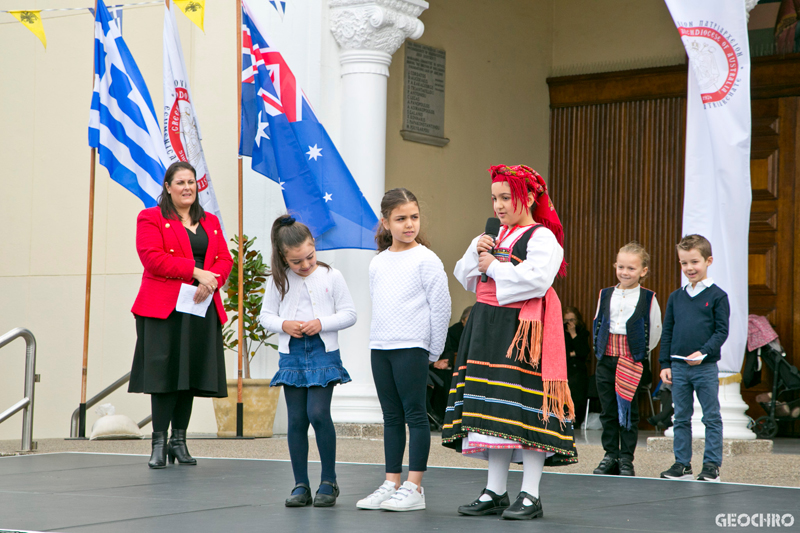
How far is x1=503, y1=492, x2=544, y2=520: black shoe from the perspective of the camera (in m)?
3.67

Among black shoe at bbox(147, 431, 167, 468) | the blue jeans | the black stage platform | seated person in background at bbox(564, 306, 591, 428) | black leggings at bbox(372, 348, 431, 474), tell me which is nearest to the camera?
the black stage platform

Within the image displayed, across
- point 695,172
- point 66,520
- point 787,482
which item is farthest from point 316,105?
point 66,520

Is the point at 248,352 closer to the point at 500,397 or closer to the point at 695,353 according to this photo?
the point at 695,353

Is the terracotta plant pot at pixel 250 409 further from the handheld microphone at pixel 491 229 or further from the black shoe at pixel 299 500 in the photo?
the handheld microphone at pixel 491 229

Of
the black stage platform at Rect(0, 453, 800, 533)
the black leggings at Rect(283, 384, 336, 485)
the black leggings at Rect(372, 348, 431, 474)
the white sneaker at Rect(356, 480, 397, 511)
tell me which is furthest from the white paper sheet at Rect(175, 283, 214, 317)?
the white sneaker at Rect(356, 480, 397, 511)

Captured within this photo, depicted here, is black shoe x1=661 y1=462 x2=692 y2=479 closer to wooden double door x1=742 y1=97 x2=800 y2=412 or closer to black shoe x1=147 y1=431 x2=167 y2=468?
black shoe x1=147 y1=431 x2=167 y2=468

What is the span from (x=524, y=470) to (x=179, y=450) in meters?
2.59

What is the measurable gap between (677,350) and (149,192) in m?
4.18

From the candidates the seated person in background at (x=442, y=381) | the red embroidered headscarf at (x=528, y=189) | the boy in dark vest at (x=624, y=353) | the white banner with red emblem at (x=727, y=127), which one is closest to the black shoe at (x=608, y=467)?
the boy in dark vest at (x=624, y=353)

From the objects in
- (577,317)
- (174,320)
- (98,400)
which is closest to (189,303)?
(174,320)

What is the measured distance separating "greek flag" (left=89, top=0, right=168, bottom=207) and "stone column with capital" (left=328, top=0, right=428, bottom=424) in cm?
166

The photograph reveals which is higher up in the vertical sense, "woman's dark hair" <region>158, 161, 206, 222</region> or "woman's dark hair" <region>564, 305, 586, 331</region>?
"woman's dark hair" <region>158, 161, 206, 222</region>

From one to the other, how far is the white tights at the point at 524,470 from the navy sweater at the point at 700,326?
1.90 metres

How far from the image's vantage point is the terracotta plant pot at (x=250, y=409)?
7.98 meters
